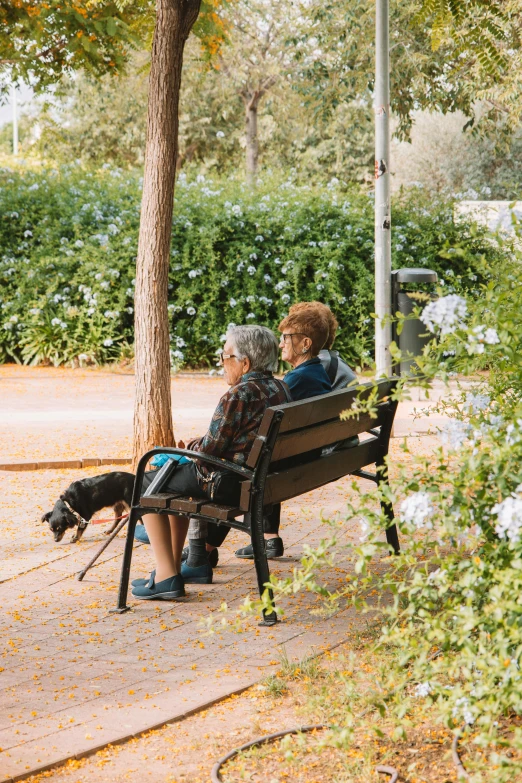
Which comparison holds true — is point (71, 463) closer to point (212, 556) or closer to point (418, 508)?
point (212, 556)

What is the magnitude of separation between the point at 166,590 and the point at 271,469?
809 mm

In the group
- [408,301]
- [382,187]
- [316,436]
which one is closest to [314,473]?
[316,436]

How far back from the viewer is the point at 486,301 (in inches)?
118

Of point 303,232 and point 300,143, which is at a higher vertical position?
point 300,143

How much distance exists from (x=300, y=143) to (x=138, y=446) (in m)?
34.4

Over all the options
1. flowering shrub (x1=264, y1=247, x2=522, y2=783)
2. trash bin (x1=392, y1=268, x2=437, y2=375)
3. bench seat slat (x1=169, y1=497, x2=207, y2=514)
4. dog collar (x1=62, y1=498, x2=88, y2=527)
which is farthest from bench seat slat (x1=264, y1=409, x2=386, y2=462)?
trash bin (x1=392, y1=268, x2=437, y2=375)

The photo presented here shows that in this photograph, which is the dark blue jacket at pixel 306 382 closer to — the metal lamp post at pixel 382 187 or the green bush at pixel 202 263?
the metal lamp post at pixel 382 187

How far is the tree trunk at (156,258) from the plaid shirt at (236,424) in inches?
110

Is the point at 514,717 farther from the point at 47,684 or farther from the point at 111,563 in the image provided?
the point at 111,563

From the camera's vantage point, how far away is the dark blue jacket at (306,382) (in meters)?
5.54

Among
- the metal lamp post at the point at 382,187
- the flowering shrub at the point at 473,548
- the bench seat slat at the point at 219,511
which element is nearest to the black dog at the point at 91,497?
the bench seat slat at the point at 219,511

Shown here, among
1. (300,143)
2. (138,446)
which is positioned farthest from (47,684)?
(300,143)

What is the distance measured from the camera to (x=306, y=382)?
5.54 metres

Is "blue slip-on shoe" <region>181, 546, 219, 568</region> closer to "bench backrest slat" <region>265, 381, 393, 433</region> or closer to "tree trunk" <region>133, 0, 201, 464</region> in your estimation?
"bench backrest slat" <region>265, 381, 393, 433</region>
